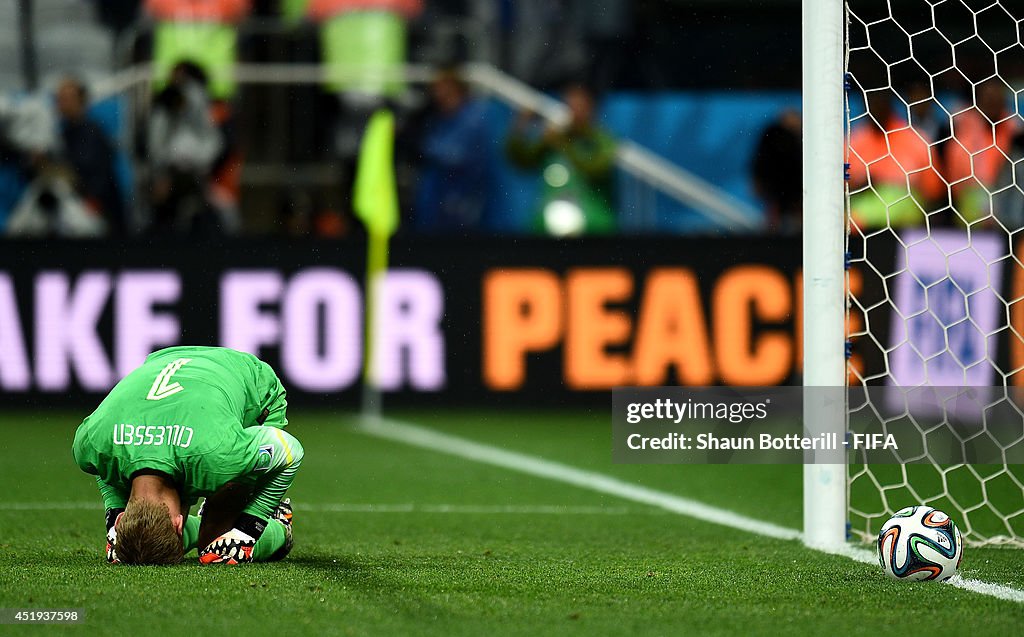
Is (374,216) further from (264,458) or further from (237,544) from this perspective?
(264,458)

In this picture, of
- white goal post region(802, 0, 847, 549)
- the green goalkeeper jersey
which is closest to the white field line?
white goal post region(802, 0, 847, 549)

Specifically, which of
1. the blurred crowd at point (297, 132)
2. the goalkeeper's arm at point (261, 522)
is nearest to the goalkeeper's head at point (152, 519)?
the goalkeeper's arm at point (261, 522)

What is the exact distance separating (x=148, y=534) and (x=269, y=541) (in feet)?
1.65

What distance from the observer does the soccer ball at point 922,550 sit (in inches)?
194

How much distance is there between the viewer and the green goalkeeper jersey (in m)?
4.90

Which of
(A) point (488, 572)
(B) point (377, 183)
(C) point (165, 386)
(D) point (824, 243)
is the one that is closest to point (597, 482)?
(D) point (824, 243)

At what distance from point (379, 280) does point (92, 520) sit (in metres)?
5.05

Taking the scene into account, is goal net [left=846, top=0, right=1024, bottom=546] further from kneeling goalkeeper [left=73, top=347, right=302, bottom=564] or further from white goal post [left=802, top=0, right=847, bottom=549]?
kneeling goalkeeper [left=73, top=347, right=302, bottom=564]

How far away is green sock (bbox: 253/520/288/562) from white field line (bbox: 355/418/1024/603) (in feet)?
6.14

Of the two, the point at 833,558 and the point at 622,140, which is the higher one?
the point at 622,140

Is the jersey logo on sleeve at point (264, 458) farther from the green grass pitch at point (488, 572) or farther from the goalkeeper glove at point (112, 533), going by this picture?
the goalkeeper glove at point (112, 533)

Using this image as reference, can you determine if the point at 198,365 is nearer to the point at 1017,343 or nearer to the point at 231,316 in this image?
the point at 231,316

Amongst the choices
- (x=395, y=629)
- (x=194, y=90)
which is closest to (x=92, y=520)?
(x=395, y=629)

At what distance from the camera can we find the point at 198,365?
5266 mm
